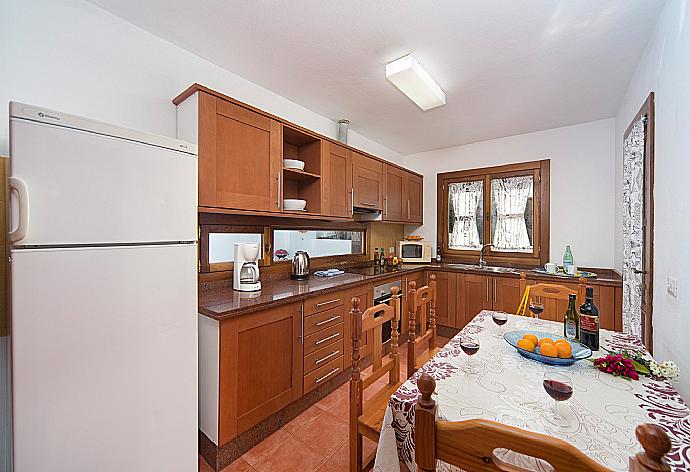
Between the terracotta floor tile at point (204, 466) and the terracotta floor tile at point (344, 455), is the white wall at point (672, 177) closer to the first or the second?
the terracotta floor tile at point (344, 455)

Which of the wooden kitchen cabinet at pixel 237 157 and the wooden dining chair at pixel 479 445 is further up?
the wooden kitchen cabinet at pixel 237 157

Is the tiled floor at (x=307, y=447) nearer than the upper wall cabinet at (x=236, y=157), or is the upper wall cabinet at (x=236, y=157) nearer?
the tiled floor at (x=307, y=447)

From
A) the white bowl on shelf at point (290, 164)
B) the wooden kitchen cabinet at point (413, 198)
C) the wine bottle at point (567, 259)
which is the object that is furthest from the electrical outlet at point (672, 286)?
the wooden kitchen cabinet at point (413, 198)

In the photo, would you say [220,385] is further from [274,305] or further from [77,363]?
[77,363]

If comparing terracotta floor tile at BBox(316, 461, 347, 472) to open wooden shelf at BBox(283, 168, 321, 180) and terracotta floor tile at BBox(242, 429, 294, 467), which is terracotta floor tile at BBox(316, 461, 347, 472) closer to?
terracotta floor tile at BBox(242, 429, 294, 467)

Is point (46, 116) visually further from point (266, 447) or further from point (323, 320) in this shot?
point (266, 447)

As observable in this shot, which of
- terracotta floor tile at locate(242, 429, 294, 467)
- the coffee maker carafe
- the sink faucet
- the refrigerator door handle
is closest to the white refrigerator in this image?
the refrigerator door handle

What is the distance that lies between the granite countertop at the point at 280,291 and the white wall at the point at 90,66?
117 centimetres

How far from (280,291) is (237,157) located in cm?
100

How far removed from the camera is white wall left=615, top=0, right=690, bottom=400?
4.49ft

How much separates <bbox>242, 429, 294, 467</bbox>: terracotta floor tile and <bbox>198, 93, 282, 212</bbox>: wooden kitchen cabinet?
61.2 inches

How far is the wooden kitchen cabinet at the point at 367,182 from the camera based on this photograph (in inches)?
126

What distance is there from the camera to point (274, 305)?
75.0 inches

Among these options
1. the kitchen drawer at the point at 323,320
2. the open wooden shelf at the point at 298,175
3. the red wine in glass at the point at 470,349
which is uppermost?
the open wooden shelf at the point at 298,175
